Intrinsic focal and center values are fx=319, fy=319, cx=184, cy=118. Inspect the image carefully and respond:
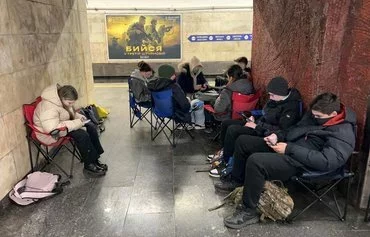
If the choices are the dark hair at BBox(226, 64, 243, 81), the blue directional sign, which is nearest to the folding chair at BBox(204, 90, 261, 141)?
the dark hair at BBox(226, 64, 243, 81)

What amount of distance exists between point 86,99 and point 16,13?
2.47m

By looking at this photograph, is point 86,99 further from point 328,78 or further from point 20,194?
point 328,78

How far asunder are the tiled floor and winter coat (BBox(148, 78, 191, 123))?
22.9 inches

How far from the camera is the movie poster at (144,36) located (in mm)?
9094

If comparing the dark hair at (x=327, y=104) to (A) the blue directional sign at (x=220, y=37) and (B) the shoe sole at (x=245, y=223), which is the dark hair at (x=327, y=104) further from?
(A) the blue directional sign at (x=220, y=37)

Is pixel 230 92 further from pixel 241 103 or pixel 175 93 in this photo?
pixel 175 93

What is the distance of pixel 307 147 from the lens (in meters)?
2.51

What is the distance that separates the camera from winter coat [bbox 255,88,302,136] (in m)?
2.92

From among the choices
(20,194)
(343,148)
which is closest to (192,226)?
(343,148)

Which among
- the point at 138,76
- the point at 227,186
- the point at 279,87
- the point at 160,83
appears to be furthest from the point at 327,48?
the point at 138,76

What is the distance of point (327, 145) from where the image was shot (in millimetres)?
2383

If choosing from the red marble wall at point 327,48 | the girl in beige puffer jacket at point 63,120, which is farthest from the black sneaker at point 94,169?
the red marble wall at point 327,48

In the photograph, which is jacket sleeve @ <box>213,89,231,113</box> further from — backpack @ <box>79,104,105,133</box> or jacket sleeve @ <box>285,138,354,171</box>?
backpack @ <box>79,104,105,133</box>

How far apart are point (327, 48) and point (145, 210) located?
2091mm
